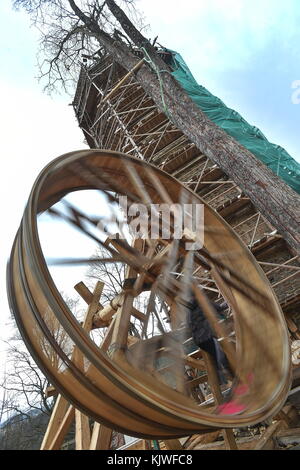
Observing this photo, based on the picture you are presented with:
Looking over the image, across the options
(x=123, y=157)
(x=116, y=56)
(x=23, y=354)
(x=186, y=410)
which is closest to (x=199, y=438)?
(x=186, y=410)

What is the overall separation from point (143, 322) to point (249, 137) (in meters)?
6.65

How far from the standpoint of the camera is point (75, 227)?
3.98 metres

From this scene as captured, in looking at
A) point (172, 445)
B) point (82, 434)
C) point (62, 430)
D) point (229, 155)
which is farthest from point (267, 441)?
point (229, 155)

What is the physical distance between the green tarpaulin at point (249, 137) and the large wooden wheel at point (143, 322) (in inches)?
149

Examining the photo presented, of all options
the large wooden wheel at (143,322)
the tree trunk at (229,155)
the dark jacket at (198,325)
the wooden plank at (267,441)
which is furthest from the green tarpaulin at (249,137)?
the wooden plank at (267,441)

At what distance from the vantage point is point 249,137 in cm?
870

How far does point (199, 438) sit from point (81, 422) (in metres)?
1.56

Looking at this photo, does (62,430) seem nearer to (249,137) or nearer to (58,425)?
(58,425)

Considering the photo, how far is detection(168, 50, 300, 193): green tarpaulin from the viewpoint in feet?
24.6

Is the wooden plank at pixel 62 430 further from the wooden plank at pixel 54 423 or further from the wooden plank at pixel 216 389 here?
the wooden plank at pixel 216 389

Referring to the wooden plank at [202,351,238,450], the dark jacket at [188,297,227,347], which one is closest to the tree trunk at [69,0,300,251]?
the dark jacket at [188,297,227,347]

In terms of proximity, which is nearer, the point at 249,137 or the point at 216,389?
the point at 216,389

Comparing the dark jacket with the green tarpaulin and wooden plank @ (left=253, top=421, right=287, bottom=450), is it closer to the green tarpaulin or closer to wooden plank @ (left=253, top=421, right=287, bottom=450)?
wooden plank @ (left=253, top=421, right=287, bottom=450)
